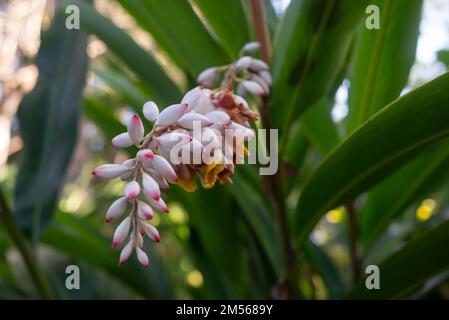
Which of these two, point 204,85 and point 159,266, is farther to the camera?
point 159,266

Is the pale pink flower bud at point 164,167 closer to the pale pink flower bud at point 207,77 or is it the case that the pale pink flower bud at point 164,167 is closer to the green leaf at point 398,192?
the pale pink flower bud at point 207,77

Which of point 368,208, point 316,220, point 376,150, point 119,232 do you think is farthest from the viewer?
point 368,208

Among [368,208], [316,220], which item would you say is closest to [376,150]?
[316,220]

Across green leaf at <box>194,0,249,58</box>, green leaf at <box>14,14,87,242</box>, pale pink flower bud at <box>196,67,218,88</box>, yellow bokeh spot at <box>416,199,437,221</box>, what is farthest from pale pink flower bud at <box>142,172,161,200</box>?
yellow bokeh spot at <box>416,199,437,221</box>

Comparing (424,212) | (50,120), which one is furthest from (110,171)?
(424,212)

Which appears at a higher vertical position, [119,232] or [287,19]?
[287,19]

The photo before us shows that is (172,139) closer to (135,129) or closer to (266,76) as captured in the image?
(135,129)

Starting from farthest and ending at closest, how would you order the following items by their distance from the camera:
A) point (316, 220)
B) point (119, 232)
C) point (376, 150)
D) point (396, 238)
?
1. point (396, 238)
2. point (316, 220)
3. point (376, 150)
4. point (119, 232)
